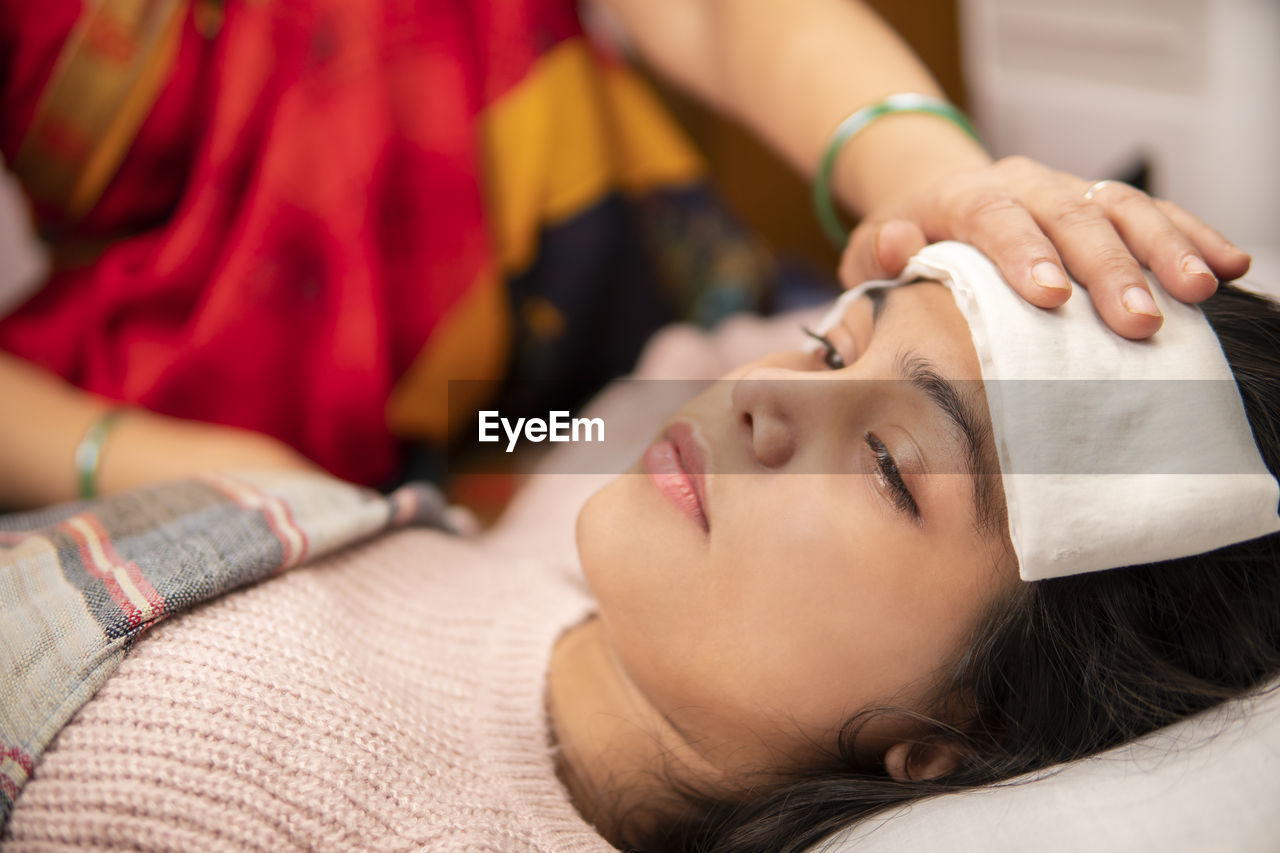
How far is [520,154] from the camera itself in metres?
0.88

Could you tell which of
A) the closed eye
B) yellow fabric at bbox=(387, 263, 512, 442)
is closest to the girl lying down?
the closed eye

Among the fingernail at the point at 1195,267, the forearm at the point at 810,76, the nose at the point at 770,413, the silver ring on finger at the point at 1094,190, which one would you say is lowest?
the nose at the point at 770,413

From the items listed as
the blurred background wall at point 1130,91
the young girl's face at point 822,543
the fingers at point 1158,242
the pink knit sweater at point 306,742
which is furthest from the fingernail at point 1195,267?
the pink knit sweater at point 306,742

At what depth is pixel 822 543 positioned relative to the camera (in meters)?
0.49

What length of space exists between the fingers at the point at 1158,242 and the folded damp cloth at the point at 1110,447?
4cm

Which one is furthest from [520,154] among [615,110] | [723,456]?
[723,456]

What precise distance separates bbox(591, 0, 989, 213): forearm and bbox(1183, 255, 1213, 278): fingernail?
224 millimetres

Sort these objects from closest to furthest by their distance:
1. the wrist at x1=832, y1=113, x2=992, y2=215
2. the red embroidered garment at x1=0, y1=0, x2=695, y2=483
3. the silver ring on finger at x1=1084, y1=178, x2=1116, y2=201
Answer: the silver ring on finger at x1=1084, y1=178, x2=1116, y2=201 < the wrist at x1=832, y1=113, x2=992, y2=215 < the red embroidered garment at x1=0, y1=0, x2=695, y2=483

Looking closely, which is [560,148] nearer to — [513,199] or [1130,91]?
[513,199]

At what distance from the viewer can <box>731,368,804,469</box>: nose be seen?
496mm

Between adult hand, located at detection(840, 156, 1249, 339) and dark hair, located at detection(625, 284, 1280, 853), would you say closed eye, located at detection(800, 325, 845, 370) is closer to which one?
adult hand, located at detection(840, 156, 1249, 339)

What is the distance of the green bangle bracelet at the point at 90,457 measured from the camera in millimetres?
763

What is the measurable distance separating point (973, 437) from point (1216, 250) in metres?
0.19

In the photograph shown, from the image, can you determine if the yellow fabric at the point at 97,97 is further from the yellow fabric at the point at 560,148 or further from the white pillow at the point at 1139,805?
the white pillow at the point at 1139,805
